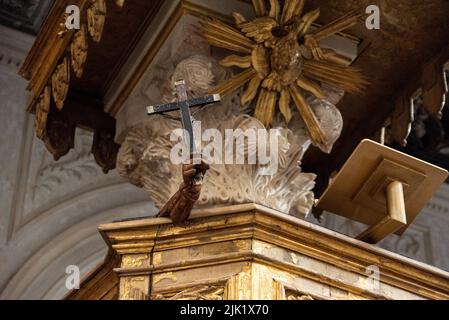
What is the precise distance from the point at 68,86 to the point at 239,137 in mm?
711

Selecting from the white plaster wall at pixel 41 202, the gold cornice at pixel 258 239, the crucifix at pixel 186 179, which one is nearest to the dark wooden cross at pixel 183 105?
the crucifix at pixel 186 179

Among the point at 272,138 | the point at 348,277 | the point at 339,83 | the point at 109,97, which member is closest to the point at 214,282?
the point at 348,277

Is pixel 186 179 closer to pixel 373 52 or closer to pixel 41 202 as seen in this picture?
pixel 373 52

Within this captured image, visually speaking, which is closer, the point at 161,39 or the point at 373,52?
the point at 161,39

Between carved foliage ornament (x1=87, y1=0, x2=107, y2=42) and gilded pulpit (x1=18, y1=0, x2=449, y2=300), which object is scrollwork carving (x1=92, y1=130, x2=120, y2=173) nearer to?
gilded pulpit (x1=18, y1=0, x2=449, y2=300)

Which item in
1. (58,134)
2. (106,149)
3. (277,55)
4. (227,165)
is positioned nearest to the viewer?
(227,165)

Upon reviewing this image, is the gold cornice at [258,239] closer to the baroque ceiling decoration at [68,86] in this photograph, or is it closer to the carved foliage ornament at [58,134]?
the baroque ceiling decoration at [68,86]

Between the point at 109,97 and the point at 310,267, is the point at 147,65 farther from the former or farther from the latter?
the point at 310,267

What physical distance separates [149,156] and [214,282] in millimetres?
790

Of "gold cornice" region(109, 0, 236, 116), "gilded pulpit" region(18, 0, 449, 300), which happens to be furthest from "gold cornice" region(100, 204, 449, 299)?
"gold cornice" region(109, 0, 236, 116)

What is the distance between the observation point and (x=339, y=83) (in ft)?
12.7

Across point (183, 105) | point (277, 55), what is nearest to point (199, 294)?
point (183, 105)

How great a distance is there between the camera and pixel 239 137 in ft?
11.9

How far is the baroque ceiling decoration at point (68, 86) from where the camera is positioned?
3.63 metres
